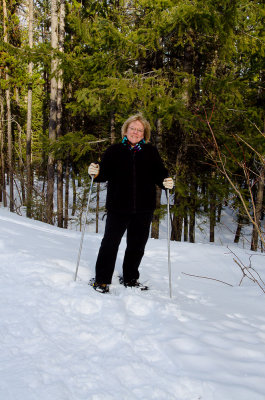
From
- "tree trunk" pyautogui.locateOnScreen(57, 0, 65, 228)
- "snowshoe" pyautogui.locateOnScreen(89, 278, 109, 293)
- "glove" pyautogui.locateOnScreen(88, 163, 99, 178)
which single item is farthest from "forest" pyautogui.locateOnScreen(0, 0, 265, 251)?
"snowshoe" pyautogui.locateOnScreen(89, 278, 109, 293)

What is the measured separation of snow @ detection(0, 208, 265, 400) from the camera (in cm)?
145

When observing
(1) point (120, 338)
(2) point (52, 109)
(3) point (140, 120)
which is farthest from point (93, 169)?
(2) point (52, 109)

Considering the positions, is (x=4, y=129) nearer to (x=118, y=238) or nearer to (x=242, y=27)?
(x=242, y=27)

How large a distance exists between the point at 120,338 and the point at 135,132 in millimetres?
2073

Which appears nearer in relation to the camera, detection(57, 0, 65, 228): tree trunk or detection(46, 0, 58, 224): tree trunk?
detection(46, 0, 58, 224): tree trunk

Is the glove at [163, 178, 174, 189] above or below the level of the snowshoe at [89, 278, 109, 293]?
above

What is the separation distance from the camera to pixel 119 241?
3070 millimetres

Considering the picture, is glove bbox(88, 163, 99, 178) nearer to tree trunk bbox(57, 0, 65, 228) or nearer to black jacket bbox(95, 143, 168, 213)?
black jacket bbox(95, 143, 168, 213)

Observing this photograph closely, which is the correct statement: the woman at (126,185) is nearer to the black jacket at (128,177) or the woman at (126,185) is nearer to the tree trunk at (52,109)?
the black jacket at (128,177)

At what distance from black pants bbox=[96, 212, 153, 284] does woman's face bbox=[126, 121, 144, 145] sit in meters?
0.86

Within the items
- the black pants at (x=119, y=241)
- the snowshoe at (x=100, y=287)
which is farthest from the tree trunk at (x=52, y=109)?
the snowshoe at (x=100, y=287)

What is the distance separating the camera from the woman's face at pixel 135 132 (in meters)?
2.99

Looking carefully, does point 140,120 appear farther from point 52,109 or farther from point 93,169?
point 52,109

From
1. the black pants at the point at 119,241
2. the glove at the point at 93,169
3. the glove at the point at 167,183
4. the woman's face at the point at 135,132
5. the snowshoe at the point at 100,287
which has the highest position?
the woman's face at the point at 135,132
